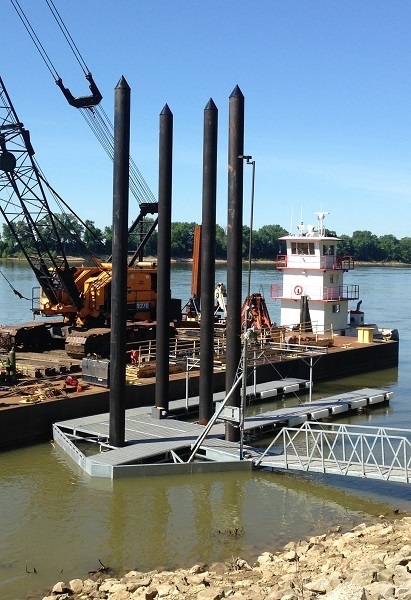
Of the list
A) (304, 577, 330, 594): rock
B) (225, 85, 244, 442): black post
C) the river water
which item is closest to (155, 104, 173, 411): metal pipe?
(225, 85, 244, 442): black post

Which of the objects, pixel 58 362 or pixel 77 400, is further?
pixel 58 362

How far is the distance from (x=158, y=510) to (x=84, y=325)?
49.2ft

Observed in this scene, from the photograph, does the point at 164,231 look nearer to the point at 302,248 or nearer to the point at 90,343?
the point at 90,343

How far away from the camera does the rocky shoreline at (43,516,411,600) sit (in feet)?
30.3

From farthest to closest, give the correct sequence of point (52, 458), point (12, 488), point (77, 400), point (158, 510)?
1. point (77, 400)
2. point (52, 458)
3. point (12, 488)
4. point (158, 510)

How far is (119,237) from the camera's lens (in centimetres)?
1652

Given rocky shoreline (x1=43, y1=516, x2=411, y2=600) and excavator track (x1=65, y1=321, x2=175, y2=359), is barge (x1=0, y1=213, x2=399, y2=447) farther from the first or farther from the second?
rocky shoreline (x1=43, y1=516, x2=411, y2=600)

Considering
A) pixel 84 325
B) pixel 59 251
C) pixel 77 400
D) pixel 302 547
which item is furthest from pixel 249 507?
pixel 59 251

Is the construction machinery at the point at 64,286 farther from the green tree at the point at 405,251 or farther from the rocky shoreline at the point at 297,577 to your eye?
the green tree at the point at 405,251

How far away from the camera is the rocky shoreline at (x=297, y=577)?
364 inches

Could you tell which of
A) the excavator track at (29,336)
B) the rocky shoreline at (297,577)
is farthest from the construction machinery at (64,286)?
the rocky shoreline at (297,577)

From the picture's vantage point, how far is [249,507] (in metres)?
15.5

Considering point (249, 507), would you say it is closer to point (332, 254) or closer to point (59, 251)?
point (59, 251)

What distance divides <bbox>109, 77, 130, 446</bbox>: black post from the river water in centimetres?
204
